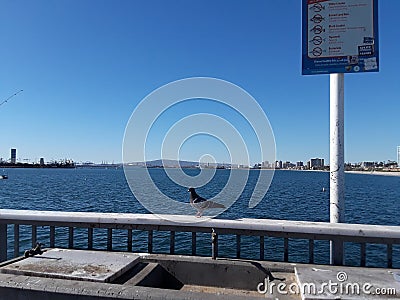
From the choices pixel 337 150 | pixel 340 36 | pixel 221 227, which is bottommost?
pixel 221 227

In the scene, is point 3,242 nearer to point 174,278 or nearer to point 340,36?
point 174,278

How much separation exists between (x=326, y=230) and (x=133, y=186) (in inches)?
82.9

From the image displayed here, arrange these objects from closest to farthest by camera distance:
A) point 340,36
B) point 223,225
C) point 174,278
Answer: point 174,278, point 223,225, point 340,36

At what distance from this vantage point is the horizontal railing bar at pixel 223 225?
3.05 metres

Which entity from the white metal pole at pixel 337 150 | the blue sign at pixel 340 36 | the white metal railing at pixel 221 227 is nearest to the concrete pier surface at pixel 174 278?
the white metal railing at pixel 221 227

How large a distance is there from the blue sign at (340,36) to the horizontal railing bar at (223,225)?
1.59 metres

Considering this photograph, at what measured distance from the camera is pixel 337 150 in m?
3.66

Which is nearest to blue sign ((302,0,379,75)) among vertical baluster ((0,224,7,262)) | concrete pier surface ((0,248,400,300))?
concrete pier surface ((0,248,400,300))

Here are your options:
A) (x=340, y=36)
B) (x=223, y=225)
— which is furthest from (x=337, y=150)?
(x=223, y=225)

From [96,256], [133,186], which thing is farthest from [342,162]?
[96,256]

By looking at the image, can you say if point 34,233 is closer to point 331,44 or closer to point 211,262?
point 211,262

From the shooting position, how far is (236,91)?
3693 mm

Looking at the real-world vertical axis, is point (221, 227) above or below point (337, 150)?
below

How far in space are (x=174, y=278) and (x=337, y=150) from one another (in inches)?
80.2
